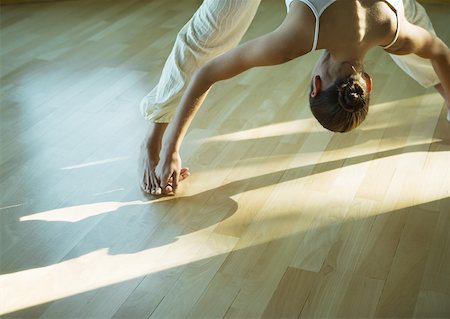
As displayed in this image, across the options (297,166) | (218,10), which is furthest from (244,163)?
(218,10)

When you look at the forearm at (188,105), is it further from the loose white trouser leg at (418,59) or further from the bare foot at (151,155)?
the loose white trouser leg at (418,59)

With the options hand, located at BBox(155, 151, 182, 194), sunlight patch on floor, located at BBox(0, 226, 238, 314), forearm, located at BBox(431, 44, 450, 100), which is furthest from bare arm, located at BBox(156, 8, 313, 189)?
forearm, located at BBox(431, 44, 450, 100)

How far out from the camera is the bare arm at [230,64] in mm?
1744

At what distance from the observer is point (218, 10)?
1948 millimetres

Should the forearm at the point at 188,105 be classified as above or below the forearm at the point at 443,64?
above

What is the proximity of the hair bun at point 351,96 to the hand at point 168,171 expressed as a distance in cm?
56

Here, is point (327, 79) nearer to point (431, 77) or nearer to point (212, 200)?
point (212, 200)

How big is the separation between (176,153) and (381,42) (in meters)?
0.64

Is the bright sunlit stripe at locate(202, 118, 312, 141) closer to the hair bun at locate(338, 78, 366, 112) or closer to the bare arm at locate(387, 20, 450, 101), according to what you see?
the bare arm at locate(387, 20, 450, 101)

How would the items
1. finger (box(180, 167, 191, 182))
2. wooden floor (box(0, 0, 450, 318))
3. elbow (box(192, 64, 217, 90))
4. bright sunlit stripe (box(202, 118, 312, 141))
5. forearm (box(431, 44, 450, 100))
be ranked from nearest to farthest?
1. wooden floor (box(0, 0, 450, 318))
2. elbow (box(192, 64, 217, 90))
3. forearm (box(431, 44, 450, 100))
4. finger (box(180, 167, 191, 182))
5. bright sunlit stripe (box(202, 118, 312, 141))

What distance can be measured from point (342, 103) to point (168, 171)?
1.91 ft

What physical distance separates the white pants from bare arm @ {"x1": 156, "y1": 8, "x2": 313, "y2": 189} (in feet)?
0.42

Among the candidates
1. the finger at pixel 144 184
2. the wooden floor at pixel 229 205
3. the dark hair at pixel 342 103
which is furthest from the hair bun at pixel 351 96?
the finger at pixel 144 184

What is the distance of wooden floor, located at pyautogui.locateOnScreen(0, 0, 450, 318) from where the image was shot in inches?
65.2
